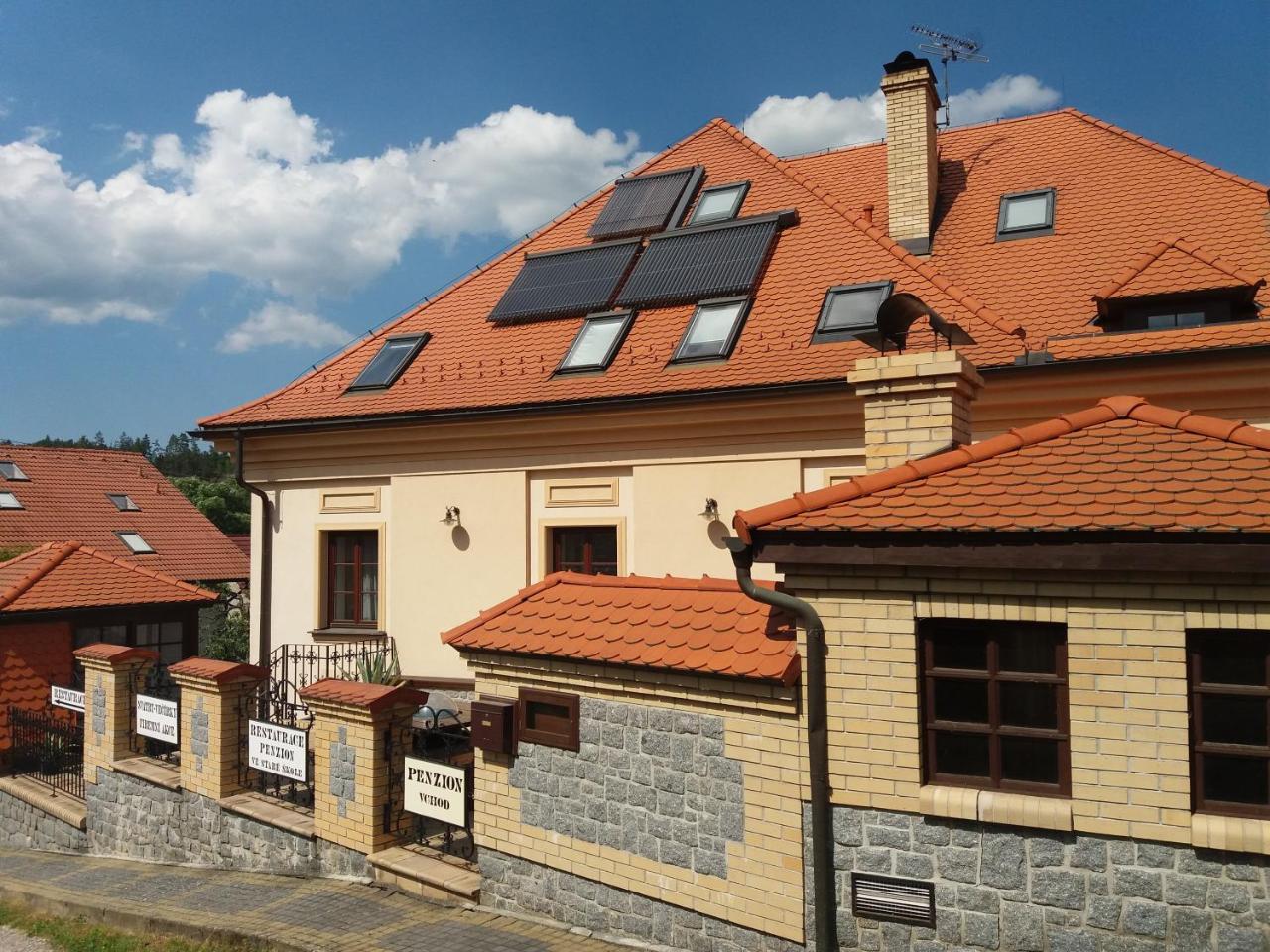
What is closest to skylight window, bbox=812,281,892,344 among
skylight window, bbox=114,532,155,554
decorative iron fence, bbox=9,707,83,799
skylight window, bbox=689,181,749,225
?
skylight window, bbox=689,181,749,225

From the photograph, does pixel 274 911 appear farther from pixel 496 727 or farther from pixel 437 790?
pixel 496 727

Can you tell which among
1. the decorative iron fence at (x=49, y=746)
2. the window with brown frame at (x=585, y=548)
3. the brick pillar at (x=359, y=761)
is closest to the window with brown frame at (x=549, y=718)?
the brick pillar at (x=359, y=761)

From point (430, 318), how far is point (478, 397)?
3179 mm

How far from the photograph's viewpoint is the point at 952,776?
20.5 ft

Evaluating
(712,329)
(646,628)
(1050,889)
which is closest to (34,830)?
(646,628)

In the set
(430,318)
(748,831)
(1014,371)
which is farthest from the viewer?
(430,318)

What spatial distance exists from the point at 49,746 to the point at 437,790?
882 centimetres

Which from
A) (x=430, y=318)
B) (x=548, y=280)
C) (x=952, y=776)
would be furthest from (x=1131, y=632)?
(x=430, y=318)

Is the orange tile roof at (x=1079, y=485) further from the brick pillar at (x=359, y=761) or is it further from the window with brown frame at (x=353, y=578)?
the window with brown frame at (x=353, y=578)

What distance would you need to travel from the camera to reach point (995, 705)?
6.08 meters

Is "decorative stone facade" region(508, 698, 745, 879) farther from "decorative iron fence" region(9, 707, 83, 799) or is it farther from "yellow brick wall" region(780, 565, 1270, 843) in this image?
"decorative iron fence" region(9, 707, 83, 799)

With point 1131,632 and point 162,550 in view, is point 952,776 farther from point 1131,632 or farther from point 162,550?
point 162,550

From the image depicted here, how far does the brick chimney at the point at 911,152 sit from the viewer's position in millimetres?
14125

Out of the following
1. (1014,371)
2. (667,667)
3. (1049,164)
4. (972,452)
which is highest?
(1049,164)
